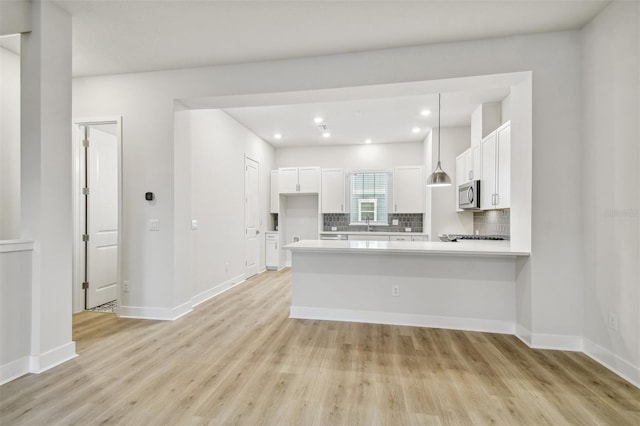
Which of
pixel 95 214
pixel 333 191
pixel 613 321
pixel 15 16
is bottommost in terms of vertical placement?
pixel 613 321

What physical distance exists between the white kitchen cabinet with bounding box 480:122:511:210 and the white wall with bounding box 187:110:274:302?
381 cm

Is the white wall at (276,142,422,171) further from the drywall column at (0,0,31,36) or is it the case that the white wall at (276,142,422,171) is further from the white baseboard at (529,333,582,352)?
the drywall column at (0,0,31,36)

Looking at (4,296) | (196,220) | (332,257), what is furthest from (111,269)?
(332,257)

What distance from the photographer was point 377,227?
7.02 meters

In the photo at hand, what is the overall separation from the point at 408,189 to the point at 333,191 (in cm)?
159

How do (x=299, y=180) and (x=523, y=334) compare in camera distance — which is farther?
(x=299, y=180)

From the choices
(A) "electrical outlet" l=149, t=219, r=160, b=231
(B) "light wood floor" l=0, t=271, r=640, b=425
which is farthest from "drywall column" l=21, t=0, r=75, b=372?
(A) "electrical outlet" l=149, t=219, r=160, b=231

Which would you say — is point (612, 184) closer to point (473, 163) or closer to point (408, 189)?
point (473, 163)

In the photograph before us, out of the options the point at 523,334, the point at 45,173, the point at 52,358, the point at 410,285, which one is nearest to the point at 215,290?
the point at 52,358

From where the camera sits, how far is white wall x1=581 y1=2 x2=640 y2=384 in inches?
88.1

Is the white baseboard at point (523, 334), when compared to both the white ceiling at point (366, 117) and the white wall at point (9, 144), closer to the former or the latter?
the white ceiling at point (366, 117)

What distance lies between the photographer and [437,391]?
2.13m

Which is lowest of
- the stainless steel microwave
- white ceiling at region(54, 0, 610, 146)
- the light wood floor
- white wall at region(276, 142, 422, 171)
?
the light wood floor

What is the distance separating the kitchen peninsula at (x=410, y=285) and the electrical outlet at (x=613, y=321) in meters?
0.77
